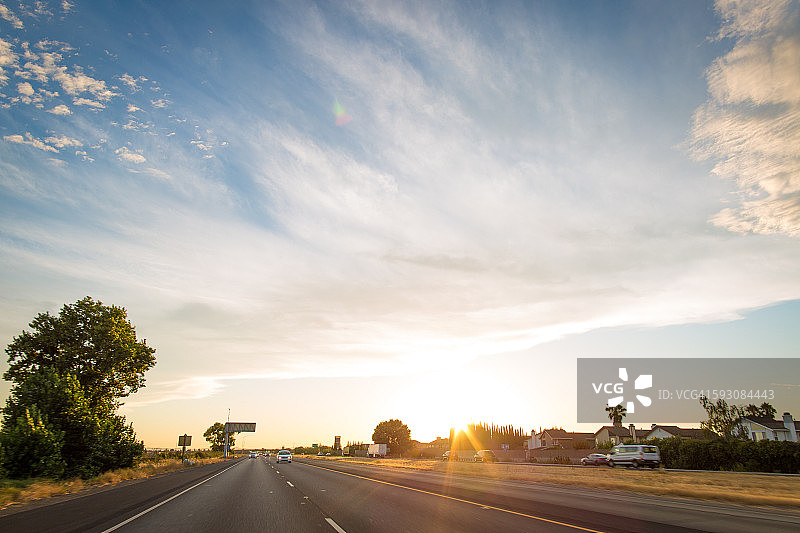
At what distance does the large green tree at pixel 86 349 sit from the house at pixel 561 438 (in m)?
95.9

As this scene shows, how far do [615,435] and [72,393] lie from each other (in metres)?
100

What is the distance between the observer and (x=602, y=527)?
1014cm

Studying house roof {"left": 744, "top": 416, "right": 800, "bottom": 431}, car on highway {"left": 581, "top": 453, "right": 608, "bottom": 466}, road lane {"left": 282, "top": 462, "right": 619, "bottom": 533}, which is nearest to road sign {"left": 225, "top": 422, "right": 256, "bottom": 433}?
car on highway {"left": 581, "top": 453, "right": 608, "bottom": 466}

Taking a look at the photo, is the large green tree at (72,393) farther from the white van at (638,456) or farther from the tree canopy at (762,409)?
the tree canopy at (762,409)

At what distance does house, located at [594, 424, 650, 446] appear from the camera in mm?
97812

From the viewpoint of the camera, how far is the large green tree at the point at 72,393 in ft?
77.4

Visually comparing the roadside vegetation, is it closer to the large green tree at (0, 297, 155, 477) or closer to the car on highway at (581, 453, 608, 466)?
the large green tree at (0, 297, 155, 477)

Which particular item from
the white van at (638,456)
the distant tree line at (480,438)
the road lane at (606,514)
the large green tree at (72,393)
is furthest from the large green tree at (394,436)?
the road lane at (606,514)

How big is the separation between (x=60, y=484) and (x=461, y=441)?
164199mm

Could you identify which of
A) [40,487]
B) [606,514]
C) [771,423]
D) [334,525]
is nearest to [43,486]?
[40,487]

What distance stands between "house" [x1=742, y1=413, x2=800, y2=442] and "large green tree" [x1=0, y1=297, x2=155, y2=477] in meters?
88.8

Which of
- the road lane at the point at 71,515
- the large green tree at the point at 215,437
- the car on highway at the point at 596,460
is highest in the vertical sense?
the road lane at the point at 71,515

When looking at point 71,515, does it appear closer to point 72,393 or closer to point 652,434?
point 72,393

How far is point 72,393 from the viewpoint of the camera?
26531mm
